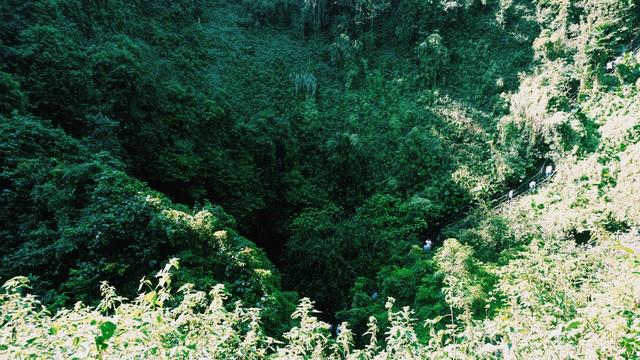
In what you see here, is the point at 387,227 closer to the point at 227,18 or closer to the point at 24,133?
the point at 24,133

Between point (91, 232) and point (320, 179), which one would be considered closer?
point (91, 232)

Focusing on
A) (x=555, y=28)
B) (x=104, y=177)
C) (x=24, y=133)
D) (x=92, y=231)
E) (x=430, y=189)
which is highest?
(x=555, y=28)

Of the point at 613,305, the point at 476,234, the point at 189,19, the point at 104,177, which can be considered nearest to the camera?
the point at 613,305

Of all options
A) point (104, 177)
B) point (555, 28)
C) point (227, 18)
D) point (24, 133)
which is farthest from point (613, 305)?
point (227, 18)

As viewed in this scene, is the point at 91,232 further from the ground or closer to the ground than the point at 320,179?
further from the ground

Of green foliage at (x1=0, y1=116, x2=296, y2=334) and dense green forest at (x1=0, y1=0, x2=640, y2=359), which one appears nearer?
dense green forest at (x1=0, y1=0, x2=640, y2=359)

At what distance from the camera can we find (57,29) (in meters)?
11.0

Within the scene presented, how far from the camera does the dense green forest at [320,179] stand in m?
3.05

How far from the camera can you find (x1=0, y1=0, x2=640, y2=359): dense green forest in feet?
10.0

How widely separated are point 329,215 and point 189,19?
1348cm

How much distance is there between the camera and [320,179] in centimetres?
1606

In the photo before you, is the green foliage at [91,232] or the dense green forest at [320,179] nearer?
the dense green forest at [320,179]

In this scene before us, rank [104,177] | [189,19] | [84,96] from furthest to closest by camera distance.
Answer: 1. [189,19]
2. [84,96]
3. [104,177]

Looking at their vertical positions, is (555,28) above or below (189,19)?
above
